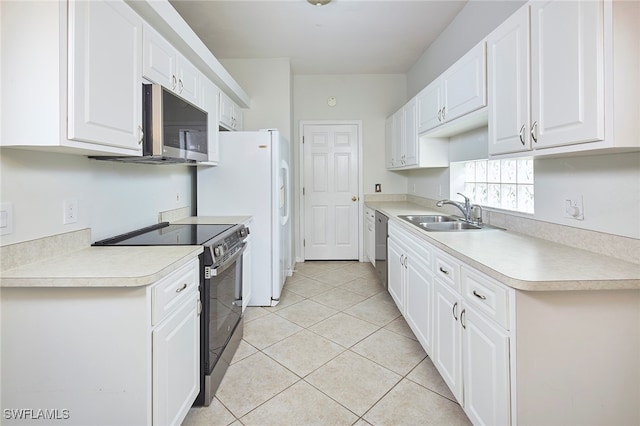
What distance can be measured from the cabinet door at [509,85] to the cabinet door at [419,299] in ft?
2.85

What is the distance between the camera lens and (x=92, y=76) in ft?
4.49

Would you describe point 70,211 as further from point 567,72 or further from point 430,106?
point 430,106

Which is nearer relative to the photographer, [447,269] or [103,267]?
[103,267]

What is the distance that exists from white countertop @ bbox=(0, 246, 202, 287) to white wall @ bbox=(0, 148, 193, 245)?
165 mm

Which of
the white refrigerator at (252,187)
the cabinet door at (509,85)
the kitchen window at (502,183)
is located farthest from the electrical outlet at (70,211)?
the kitchen window at (502,183)

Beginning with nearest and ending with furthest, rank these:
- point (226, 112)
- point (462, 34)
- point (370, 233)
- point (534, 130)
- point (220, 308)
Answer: point (534, 130) → point (220, 308) → point (462, 34) → point (226, 112) → point (370, 233)

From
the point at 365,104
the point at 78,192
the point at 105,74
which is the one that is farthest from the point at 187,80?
the point at 365,104

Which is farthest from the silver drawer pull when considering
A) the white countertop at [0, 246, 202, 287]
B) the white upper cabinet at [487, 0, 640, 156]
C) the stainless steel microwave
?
the stainless steel microwave

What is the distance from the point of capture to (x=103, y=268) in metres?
1.33

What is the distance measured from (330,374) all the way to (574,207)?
1.67 metres

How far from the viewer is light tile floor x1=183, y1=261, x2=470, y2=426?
5.73 ft

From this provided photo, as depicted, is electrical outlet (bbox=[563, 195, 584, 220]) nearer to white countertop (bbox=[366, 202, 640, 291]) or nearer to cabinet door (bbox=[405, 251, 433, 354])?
white countertop (bbox=[366, 202, 640, 291])

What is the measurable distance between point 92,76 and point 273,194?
1.94 m

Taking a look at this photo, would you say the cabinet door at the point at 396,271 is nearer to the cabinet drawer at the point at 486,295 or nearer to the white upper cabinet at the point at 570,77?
→ the cabinet drawer at the point at 486,295
